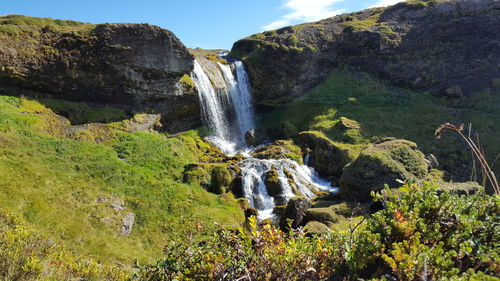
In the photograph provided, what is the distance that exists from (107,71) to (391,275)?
2951 centimetres

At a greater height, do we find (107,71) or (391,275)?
(107,71)

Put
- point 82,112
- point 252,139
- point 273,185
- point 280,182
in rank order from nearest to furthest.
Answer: point 273,185
point 280,182
point 82,112
point 252,139

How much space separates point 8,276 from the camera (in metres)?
4.81

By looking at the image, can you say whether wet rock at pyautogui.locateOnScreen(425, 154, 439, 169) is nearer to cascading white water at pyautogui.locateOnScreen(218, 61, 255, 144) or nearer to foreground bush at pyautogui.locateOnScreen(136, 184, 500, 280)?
cascading white water at pyautogui.locateOnScreen(218, 61, 255, 144)

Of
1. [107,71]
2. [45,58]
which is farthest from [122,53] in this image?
[45,58]

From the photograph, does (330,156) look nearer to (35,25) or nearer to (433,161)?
(433,161)

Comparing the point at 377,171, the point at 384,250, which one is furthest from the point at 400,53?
the point at 384,250

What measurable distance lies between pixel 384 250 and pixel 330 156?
24400mm

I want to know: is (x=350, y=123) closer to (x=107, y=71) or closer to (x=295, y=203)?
(x=295, y=203)

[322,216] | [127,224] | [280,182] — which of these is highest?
[127,224]

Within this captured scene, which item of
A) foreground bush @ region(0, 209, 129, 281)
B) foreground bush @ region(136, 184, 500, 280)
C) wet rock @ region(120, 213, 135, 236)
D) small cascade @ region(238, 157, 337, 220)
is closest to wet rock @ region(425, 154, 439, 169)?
small cascade @ region(238, 157, 337, 220)

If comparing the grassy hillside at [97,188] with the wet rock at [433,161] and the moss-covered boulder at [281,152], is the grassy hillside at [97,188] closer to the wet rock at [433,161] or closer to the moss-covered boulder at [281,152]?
the moss-covered boulder at [281,152]

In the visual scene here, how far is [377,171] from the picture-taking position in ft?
63.5

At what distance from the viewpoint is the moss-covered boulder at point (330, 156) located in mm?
26203
